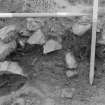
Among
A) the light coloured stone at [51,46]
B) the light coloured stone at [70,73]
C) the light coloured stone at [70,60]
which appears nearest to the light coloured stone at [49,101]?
the light coloured stone at [70,73]

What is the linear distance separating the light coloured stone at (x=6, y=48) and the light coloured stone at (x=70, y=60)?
83cm

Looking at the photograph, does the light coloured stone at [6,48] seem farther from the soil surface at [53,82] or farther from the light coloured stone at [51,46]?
the light coloured stone at [51,46]

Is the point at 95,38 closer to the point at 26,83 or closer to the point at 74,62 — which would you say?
the point at 74,62

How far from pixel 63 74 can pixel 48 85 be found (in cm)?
28

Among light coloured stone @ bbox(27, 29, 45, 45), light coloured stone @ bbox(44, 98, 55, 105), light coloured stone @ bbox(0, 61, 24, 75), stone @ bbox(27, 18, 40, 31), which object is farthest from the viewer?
stone @ bbox(27, 18, 40, 31)

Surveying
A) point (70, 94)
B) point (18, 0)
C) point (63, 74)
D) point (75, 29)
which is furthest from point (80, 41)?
point (18, 0)

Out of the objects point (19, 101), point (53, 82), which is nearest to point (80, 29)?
point (53, 82)

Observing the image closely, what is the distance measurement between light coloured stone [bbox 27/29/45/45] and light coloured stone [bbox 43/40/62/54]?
0.27 ft

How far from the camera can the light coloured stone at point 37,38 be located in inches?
119

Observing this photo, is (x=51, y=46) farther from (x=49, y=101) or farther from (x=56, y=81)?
(x=49, y=101)

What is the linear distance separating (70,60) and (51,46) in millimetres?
359

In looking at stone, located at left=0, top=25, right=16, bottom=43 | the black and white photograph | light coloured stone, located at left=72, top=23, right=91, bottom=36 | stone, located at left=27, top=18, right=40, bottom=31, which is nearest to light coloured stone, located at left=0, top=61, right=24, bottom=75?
the black and white photograph

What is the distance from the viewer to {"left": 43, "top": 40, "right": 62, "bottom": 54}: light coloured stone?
9.78 feet

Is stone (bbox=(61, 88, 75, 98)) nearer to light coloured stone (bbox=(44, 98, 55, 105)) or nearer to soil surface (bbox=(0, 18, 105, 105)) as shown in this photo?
soil surface (bbox=(0, 18, 105, 105))
